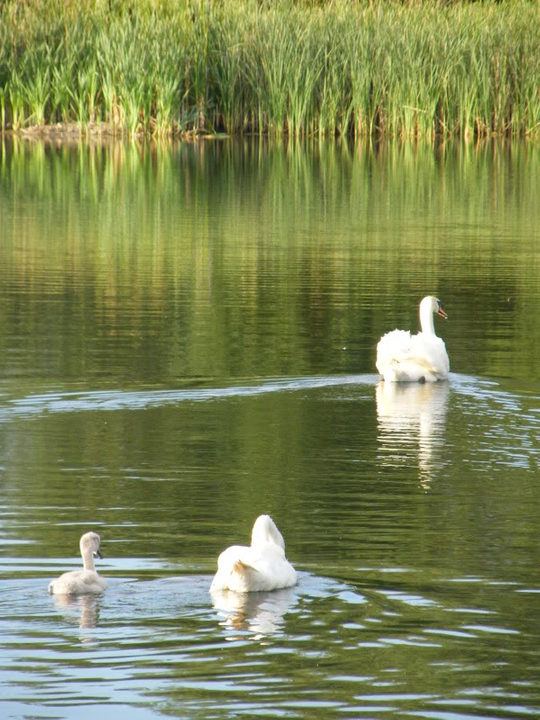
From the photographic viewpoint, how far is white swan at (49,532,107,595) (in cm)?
609

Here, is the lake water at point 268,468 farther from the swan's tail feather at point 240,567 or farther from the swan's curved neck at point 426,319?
the swan's curved neck at point 426,319

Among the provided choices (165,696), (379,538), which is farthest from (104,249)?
(165,696)

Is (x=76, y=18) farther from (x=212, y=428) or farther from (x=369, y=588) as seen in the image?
(x=369, y=588)

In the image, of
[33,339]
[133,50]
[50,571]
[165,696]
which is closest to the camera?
[165,696]

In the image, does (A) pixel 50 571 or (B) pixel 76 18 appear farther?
(B) pixel 76 18

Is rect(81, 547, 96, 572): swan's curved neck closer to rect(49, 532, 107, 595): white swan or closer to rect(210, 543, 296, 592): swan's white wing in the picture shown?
rect(49, 532, 107, 595): white swan

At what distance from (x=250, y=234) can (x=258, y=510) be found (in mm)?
12449

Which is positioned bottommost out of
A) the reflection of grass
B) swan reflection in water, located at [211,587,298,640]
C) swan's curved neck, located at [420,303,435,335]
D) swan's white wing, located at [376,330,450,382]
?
swan reflection in water, located at [211,587,298,640]

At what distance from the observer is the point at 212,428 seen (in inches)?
387

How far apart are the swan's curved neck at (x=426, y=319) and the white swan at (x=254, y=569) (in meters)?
6.00

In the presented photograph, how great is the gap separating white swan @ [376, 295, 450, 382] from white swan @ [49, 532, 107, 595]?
526 centimetres

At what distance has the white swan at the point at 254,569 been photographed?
6.20 meters

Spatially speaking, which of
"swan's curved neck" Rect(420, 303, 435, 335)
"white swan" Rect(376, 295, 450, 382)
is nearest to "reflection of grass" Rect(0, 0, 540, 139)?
"swan's curved neck" Rect(420, 303, 435, 335)

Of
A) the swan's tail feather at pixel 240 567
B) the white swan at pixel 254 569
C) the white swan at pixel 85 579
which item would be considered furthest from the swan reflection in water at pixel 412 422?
the white swan at pixel 85 579
